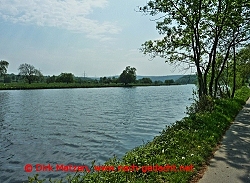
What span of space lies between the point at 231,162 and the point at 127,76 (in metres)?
138

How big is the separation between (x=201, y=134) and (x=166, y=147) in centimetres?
200

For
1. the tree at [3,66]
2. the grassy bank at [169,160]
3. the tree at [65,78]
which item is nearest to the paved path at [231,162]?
the grassy bank at [169,160]

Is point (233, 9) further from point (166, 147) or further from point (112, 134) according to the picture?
point (112, 134)

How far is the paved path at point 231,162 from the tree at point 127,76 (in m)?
134

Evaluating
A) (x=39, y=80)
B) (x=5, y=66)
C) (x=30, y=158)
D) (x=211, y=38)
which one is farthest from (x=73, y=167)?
(x=39, y=80)

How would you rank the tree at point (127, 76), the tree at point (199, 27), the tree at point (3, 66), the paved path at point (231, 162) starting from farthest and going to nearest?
1. the tree at point (127, 76)
2. the tree at point (3, 66)
3. the tree at point (199, 27)
4. the paved path at point (231, 162)

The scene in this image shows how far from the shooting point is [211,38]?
49.6 ft

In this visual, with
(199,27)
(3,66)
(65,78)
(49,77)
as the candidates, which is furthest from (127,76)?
(199,27)

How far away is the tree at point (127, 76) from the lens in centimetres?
14257

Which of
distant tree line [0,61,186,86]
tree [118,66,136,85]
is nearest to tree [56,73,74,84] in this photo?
distant tree line [0,61,186,86]

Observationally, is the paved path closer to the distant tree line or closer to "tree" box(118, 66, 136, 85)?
the distant tree line

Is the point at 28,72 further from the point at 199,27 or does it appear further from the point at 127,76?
the point at 199,27

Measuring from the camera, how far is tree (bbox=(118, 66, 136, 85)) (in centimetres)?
14257

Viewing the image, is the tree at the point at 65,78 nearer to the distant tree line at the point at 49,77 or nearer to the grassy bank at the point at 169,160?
the distant tree line at the point at 49,77
